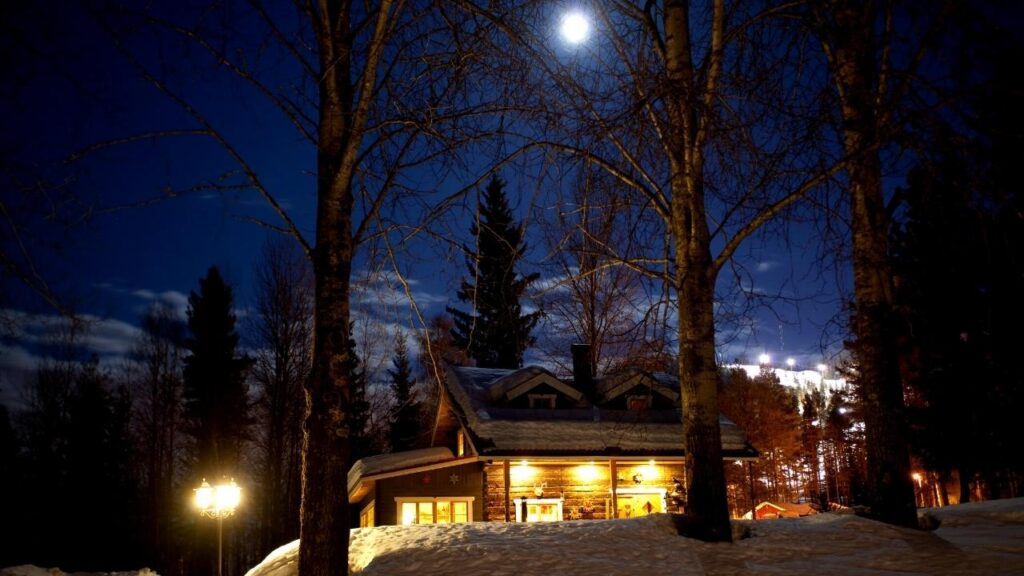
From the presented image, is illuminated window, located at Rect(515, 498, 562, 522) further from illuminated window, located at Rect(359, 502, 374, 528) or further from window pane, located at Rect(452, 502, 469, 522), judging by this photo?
illuminated window, located at Rect(359, 502, 374, 528)

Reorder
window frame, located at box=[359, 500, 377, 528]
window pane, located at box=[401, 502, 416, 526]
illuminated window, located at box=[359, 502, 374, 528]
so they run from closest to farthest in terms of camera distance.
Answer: window pane, located at box=[401, 502, 416, 526] < window frame, located at box=[359, 500, 377, 528] < illuminated window, located at box=[359, 502, 374, 528]

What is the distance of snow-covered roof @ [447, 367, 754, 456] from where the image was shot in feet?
57.0

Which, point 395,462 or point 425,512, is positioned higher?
point 395,462

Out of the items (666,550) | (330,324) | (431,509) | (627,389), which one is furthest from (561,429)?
(330,324)

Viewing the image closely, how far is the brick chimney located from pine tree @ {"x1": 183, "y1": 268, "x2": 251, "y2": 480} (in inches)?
653

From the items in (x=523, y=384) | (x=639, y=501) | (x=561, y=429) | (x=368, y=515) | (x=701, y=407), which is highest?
(x=523, y=384)

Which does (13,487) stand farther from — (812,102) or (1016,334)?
(1016,334)

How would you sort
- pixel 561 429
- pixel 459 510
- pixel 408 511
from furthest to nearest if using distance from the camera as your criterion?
pixel 408 511 → pixel 459 510 → pixel 561 429

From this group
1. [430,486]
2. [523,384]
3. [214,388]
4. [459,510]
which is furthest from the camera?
[214,388]

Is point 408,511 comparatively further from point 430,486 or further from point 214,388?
point 214,388

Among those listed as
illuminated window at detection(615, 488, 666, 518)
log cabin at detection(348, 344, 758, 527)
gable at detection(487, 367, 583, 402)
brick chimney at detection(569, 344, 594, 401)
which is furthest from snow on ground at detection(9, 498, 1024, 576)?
brick chimney at detection(569, 344, 594, 401)

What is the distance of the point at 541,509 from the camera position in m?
18.2

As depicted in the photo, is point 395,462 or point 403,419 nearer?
point 395,462

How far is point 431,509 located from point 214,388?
51.0ft
